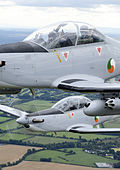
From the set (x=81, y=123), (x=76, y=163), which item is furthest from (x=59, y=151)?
(x=81, y=123)

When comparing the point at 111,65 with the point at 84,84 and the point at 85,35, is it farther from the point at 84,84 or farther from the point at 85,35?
the point at 84,84

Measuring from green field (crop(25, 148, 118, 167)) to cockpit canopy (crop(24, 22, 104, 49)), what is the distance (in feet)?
319

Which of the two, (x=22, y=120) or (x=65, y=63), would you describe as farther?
(x=22, y=120)

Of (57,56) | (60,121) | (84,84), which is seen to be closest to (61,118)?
(60,121)

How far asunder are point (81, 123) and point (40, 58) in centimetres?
2025

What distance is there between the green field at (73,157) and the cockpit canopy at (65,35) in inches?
3832

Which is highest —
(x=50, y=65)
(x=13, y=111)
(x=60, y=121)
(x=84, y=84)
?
(x=50, y=65)

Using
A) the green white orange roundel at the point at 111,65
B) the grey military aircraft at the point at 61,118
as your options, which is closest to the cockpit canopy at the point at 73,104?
the grey military aircraft at the point at 61,118

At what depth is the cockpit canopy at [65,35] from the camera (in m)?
16.8

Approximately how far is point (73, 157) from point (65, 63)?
106959 mm

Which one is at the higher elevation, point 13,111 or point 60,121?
point 60,121

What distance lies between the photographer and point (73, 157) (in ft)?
396

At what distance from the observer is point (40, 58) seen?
637 inches

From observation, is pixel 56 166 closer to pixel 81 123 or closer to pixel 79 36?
pixel 81 123
